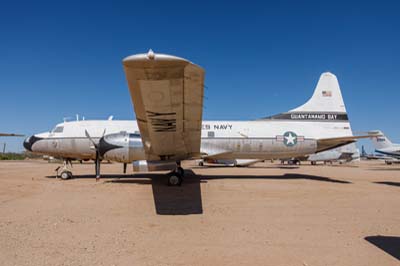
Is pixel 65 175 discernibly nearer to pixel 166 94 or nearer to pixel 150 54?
pixel 166 94

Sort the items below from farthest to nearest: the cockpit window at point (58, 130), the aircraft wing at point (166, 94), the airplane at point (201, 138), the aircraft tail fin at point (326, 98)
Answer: the aircraft tail fin at point (326, 98) < the cockpit window at point (58, 130) < the airplane at point (201, 138) < the aircraft wing at point (166, 94)

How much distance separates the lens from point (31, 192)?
9.11m

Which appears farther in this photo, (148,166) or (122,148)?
(122,148)

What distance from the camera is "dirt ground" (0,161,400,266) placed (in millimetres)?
3674

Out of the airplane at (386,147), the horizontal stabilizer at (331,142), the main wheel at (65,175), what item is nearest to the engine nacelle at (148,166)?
the main wheel at (65,175)

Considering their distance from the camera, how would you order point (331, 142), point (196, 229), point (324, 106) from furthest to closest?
1. point (324, 106)
2. point (331, 142)
3. point (196, 229)

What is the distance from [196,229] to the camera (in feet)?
16.7

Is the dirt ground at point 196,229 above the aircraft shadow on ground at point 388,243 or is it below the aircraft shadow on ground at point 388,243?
below

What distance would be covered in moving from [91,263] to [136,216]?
2.62 metres

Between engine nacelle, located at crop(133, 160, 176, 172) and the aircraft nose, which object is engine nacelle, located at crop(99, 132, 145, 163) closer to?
engine nacelle, located at crop(133, 160, 176, 172)

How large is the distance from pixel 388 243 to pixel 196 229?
3.14m

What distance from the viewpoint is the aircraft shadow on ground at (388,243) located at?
383cm

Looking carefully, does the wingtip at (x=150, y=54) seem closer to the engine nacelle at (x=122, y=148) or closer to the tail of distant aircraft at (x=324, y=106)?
the engine nacelle at (x=122, y=148)

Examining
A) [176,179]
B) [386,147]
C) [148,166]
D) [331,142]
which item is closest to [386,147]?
[386,147]
